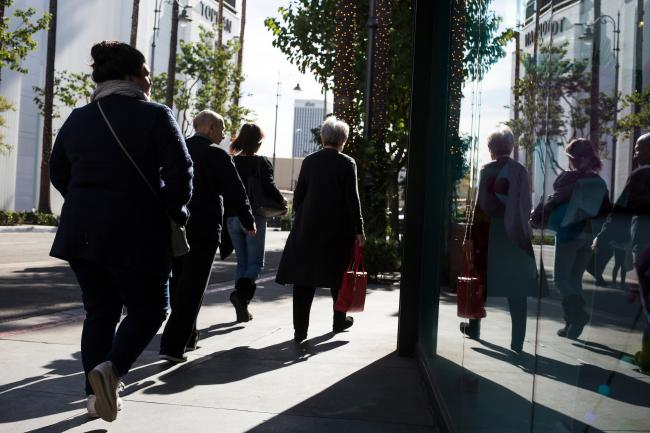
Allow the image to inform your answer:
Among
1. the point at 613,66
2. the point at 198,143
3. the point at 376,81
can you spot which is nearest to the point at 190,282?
the point at 198,143

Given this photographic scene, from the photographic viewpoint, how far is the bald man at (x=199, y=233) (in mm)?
5625

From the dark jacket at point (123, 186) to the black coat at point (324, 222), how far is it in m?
2.66

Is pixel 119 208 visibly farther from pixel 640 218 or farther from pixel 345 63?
pixel 345 63

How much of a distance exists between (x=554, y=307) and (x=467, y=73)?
2.45m

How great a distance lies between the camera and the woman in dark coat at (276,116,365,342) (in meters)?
6.82

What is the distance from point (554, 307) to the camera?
2.12 meters

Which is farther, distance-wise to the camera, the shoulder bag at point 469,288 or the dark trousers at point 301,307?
the dark trousers at point 301,307

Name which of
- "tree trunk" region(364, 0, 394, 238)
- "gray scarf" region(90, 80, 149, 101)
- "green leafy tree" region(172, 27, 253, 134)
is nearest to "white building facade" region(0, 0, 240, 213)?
"green leafy tree" region(172, 27, 253, 134)

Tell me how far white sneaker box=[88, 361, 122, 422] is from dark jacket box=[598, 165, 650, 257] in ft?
8.75

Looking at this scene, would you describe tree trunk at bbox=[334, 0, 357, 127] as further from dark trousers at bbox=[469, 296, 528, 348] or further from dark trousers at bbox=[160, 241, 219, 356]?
dark trousers at bbox=[469, 296, 528, 348]

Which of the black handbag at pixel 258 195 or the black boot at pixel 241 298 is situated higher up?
the black handbag at pixel 258 195

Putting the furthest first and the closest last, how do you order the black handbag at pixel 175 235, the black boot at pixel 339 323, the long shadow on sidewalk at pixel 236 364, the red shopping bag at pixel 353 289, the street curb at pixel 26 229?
the street curb at pixel 26 229, the black boot at pixel 339 323, the red shopping bag at pixel 353 289, the long shadow on sidewalk at pixel 236 364, the black handbag at pixel 175 235

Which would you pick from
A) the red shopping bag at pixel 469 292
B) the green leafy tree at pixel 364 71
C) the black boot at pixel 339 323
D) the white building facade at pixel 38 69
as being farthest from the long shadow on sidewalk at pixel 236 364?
the white building facade at pixel 38 69

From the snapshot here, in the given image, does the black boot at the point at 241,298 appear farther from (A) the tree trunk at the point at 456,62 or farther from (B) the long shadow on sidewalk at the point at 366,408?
(A) the tree trunk at the point at 456,62
